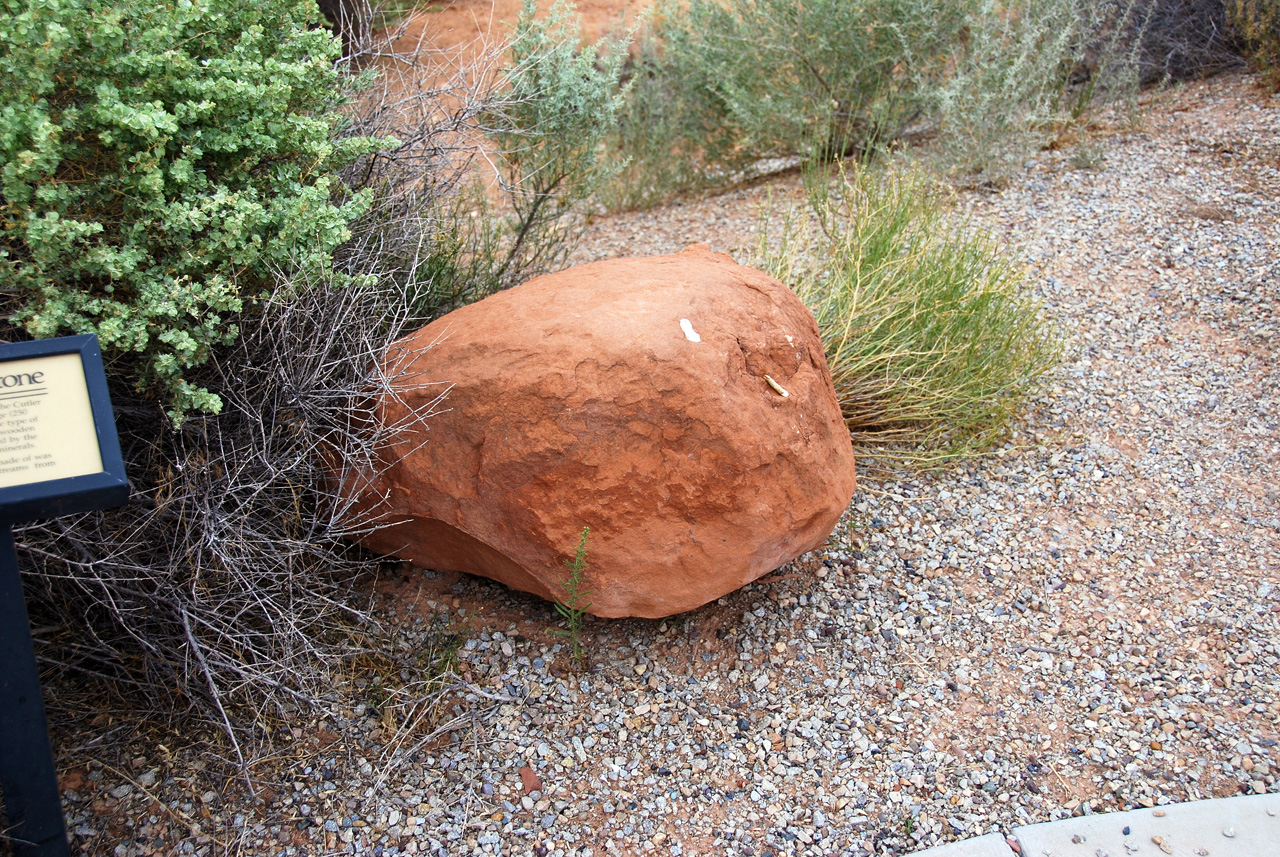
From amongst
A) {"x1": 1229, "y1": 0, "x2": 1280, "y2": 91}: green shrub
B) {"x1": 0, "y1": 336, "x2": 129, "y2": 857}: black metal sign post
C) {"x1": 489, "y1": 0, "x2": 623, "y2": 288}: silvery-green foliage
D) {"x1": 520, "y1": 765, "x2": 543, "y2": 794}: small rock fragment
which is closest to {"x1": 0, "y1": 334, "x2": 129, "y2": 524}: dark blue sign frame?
{"x1": 0, "y1": 336, "x2": 129, "y2": 857}: black metal sign post

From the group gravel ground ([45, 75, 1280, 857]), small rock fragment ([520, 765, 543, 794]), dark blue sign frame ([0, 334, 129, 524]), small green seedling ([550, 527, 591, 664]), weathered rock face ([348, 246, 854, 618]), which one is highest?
dark blue sign frame ([0, 334, 129, 524])

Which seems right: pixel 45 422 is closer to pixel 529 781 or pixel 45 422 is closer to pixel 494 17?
pixel 529 781

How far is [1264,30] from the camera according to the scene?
5.41 metres

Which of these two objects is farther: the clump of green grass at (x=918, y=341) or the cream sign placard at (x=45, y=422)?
the clump of green grass at (x=918, y=341)

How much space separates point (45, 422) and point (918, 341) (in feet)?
9.28

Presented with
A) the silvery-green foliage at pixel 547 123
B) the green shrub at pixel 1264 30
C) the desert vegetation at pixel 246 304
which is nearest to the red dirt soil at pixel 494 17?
the silvery-green foliage at pixel 547 123

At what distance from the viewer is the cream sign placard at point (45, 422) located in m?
1.57

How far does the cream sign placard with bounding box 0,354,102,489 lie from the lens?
157 cm

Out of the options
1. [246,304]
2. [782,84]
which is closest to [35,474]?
[246,304]

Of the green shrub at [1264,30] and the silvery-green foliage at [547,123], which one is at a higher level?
the green shrub at [1264,30]

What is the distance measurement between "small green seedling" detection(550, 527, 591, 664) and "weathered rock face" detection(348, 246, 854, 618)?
0.02 m

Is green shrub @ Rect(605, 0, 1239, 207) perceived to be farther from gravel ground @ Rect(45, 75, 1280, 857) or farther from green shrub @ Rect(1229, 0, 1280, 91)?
gravel ground @ Rect(45, 75, 1280, 857)

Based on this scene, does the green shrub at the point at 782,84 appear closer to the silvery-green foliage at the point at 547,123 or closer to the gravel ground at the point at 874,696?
the silvery-green foliage at the point at 547,123

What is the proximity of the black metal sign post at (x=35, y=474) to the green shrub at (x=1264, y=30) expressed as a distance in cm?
616
